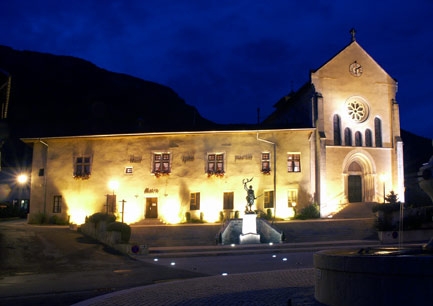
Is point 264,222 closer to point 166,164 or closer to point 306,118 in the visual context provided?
point 166,164

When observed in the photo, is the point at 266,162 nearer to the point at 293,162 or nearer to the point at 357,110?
the point at 293,162

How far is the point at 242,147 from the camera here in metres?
34.7

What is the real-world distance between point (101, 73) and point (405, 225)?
106281 mm

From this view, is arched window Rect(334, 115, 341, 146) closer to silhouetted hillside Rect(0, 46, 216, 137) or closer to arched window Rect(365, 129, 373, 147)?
arched window Rect(365, 129, 373, 147)

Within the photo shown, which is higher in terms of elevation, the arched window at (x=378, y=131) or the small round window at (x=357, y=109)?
the small round window at (x=357, y=109)

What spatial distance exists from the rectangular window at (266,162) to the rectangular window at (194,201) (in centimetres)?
513

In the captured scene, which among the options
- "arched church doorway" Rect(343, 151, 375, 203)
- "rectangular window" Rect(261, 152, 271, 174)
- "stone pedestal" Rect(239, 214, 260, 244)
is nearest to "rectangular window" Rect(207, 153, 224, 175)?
"rectangular window" Rect(261, 152, 271, 174)

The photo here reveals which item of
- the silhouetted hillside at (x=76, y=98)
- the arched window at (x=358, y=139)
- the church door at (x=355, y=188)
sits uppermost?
the silhouetted hillside at (x=76, y=98)

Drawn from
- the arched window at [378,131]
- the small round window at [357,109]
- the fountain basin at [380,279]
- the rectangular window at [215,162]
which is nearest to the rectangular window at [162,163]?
the rectangular window at [215,162]

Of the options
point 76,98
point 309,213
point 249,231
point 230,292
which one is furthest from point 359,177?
point 76,98

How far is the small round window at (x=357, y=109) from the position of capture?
3684 centimetres

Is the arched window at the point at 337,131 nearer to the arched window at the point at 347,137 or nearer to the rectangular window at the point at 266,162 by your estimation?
the arched window at the point at 347,137

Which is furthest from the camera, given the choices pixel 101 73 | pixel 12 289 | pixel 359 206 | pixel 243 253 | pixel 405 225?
pixel 101 73

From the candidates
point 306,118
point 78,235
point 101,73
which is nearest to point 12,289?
point 78,235
